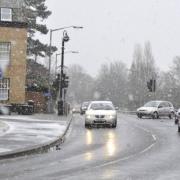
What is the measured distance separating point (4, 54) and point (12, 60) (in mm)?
908

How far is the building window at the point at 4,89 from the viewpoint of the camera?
168 feet

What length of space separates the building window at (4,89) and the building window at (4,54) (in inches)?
40.6

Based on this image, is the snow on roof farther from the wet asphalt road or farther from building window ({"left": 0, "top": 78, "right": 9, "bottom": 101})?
the wet asphalt road

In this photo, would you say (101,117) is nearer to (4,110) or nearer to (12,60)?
(4,110)

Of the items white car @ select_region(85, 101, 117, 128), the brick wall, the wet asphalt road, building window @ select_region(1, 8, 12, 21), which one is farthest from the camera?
the brick wall

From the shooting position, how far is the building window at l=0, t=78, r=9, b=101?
51094 millimetres

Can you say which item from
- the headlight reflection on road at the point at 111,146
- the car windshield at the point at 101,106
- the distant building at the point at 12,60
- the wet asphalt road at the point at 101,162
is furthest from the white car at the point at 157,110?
the wet asphalt road at the point at 101,162

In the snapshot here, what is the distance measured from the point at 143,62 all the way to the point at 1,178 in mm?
109085

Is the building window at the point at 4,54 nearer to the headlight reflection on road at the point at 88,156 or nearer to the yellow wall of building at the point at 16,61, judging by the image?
the yellow wall of building at the point at 16,61

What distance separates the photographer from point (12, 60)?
51.6 m

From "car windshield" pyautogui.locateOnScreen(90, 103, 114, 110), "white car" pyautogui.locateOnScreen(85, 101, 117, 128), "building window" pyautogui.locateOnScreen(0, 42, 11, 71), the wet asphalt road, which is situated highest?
"building window" pyautogui.locateOnScreen(0, 42, 11, 71)

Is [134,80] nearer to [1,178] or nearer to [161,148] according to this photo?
[161,148]

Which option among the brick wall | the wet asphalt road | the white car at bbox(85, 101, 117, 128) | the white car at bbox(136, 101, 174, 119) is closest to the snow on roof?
the brick wall

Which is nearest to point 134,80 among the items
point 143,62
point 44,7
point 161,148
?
point 143,62
